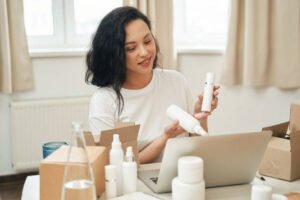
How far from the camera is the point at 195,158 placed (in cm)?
113

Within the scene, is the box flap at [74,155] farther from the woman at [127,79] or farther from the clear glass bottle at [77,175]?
the woman at [127,79]

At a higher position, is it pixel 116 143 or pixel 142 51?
pixel 142 51

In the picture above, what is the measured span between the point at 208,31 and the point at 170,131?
→ 2100 mm

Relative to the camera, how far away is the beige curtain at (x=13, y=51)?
3029 millimetres

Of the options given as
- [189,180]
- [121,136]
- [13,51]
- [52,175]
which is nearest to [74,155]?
[52,175]

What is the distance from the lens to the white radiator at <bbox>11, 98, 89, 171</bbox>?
10.4 feet

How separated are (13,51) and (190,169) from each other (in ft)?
7.61

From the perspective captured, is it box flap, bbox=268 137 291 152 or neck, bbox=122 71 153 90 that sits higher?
neck, bbox=122 71 153 90

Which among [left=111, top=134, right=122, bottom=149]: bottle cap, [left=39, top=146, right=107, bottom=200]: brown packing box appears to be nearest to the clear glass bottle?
[left=39, top=146, right=107, bottom=200]: brown packing box

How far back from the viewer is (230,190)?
1319 millimetres

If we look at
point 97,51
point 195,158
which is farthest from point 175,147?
point 97,51

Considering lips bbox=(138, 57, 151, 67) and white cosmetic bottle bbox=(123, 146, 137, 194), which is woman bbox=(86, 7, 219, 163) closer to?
lips bbox=(138, 57, 151, 67)

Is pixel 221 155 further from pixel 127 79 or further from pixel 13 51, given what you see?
pixel 13 51

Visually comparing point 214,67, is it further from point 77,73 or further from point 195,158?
point 195,158
